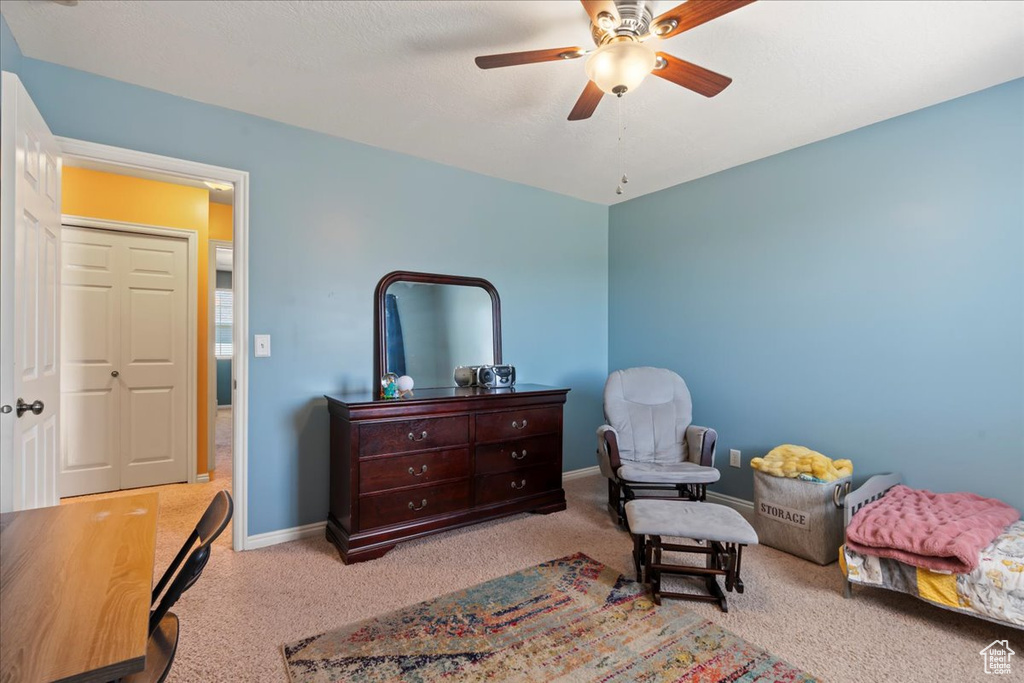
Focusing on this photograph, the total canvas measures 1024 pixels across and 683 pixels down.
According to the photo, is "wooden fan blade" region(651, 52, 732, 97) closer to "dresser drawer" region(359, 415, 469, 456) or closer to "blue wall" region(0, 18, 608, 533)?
"blue wall" region(0, 18, 608, 533)

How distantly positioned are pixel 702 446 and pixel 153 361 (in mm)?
4198

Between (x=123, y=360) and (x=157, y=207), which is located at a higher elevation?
(x=157, y=207)

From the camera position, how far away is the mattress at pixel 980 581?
69.2 inches

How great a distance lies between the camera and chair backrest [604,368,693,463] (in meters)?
3.25

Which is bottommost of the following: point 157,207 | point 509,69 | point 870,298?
point 870,298

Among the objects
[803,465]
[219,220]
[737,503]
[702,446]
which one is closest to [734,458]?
[737,503]

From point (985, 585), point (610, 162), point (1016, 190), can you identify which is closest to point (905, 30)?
point (1016, 190)

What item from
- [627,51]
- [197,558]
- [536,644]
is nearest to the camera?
[197,558]

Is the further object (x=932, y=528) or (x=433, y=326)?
(x=433, y=326)

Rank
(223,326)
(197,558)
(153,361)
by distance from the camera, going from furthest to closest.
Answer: (223,326) → (153,361) → (197,558)

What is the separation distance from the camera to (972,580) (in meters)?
1.83

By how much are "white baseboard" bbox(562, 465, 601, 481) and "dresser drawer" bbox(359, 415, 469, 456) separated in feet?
4.80

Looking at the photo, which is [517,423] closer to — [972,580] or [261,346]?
[261,346]

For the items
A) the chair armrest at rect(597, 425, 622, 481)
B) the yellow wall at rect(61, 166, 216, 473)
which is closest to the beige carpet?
the chair armrest at rect(597, 425, 622, 481)
